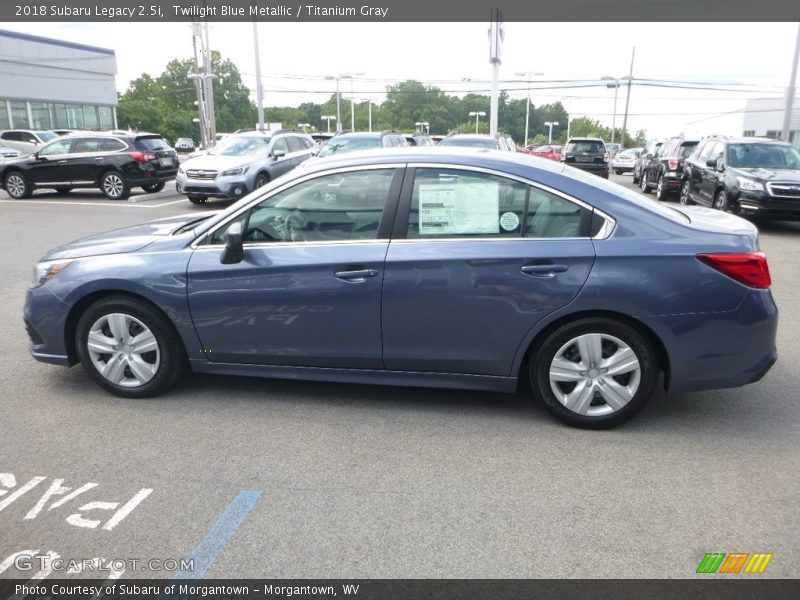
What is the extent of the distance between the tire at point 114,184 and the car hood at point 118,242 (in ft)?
46.1

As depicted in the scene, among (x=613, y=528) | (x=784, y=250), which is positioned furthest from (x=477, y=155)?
(x=784, y=250)

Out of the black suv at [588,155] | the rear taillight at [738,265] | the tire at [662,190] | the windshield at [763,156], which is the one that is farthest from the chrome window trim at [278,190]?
the black suv at [588,155]

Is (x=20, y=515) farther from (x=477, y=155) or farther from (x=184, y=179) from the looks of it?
(x=184, y=179)

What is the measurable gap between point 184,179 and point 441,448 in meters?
14.0

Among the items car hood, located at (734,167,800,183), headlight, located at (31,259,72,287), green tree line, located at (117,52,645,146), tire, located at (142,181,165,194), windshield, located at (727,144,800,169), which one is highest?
green tree line, located at (117,52,645,146)

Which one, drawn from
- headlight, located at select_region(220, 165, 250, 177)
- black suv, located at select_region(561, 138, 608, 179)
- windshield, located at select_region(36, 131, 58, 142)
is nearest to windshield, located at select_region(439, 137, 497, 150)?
headlight, located at select_region(220, 165, 250, 177)

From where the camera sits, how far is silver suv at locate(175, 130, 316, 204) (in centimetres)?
1609

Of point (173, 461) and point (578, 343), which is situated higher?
point (578, 343)

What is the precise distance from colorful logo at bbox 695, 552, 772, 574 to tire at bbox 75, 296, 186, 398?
3395 millimetres

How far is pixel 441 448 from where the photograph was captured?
13.0 ft

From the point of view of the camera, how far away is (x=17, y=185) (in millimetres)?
18594

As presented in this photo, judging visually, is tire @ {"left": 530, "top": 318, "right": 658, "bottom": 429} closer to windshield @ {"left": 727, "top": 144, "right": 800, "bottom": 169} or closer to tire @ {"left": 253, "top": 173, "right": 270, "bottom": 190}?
windshield @ {"left": 727, "top": 144, "right": 800, "bottom": 169}
